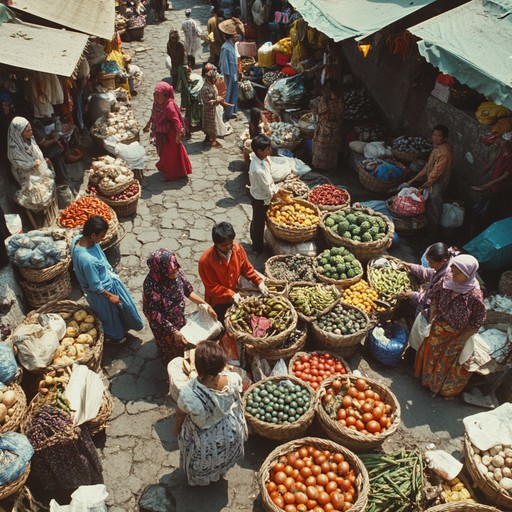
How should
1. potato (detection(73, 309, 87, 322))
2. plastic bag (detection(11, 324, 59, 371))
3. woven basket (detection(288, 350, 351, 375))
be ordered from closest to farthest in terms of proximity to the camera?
plastic bag (detection(11, 324, 59, 371)) → woven basket (detection(288, 350, 351, 375)) → potato (detection(73, 309, 87, 322))

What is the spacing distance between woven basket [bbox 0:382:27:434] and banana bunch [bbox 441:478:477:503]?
4.14m

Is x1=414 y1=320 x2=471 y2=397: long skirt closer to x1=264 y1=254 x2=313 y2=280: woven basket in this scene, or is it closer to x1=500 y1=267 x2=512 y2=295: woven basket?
x1=500 y1=267 x2=512 y2=295: woven basket

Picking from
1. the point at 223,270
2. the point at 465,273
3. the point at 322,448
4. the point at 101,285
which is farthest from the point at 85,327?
the point at 465,273

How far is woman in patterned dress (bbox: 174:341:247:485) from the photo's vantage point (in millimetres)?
3678

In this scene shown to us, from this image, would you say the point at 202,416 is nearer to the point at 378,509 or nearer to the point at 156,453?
the point at 156,453

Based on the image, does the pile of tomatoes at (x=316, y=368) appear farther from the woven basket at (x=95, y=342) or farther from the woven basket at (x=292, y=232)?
the woven basket at (x=95, y=342)

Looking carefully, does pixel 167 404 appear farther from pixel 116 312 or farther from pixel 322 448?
pixel 322 448

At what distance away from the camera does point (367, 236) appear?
6.87 metres

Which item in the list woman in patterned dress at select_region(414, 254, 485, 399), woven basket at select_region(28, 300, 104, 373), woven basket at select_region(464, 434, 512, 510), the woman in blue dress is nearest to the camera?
woven basket at select_region(464, 434, 512, 510)

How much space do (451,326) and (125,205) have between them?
5.78 meters

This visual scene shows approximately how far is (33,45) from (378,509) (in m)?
7.91

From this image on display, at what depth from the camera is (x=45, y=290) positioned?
6293 mm

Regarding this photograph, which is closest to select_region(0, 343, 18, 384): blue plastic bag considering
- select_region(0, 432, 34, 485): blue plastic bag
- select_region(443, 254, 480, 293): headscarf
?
select_region(0, 432, 34, 485): blue plastic bag

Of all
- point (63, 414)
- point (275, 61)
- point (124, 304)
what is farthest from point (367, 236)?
point (275, 61)
